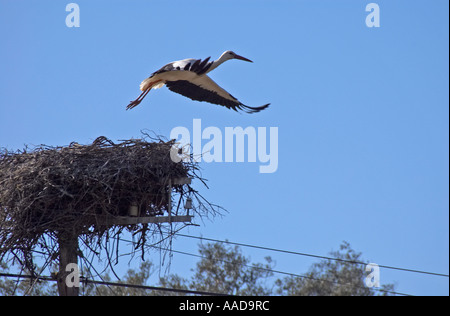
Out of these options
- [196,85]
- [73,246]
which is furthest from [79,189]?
[196,85]

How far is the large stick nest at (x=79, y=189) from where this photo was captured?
8609 millimetres

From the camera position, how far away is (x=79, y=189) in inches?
348

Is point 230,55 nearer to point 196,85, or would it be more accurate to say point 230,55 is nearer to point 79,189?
point 196,85

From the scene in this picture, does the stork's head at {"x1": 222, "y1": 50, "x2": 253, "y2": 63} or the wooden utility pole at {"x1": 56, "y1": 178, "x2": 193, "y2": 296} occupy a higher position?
the stork's head at {"x1": 222, "y1": 50, "x2": 253, "y2": 63}

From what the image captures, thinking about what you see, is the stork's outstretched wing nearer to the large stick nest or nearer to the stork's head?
the stork's head

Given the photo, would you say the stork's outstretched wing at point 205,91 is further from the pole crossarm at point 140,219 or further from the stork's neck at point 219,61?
the pole crossarm at point 140,219

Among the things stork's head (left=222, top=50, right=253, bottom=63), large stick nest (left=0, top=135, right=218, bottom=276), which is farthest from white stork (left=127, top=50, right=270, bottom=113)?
large stick nest (left=0, top=135, right=218, bottom=276)

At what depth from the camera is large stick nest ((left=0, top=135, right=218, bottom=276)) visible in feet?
28.2

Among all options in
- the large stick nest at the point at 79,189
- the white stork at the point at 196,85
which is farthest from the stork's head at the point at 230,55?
the large stick nest at the point at 79,189

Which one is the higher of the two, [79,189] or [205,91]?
[205,91]
